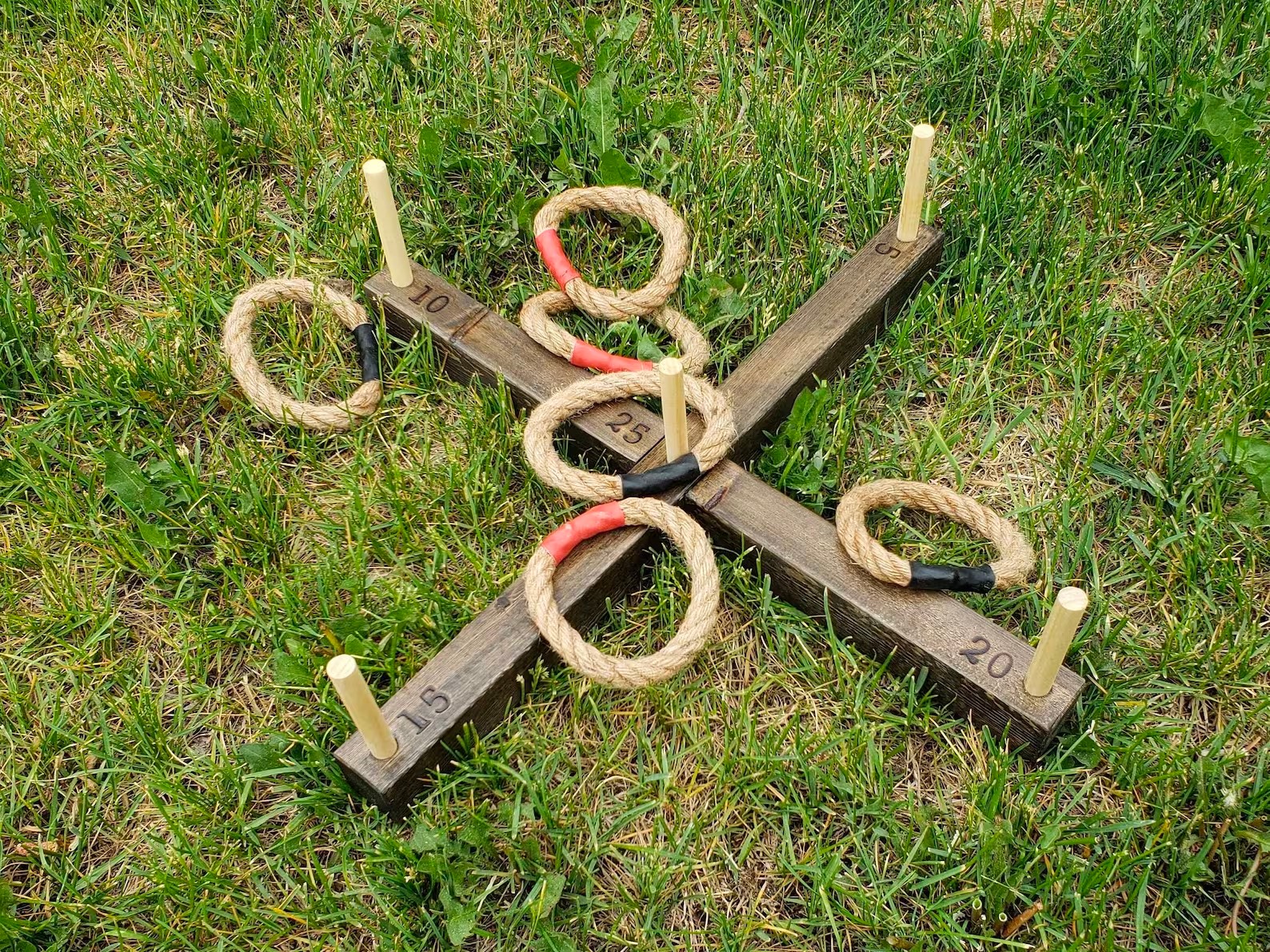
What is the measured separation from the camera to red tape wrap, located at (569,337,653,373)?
2445 mm

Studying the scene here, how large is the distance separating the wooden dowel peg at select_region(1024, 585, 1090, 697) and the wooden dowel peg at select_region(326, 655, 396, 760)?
1023mm

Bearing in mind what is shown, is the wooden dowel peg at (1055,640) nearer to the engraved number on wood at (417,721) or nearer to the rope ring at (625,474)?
the rope ring at (625,474)

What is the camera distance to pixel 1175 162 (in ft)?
9.57

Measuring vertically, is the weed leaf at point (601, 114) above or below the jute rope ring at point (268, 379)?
above

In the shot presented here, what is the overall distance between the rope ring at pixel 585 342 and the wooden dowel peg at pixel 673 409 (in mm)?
204

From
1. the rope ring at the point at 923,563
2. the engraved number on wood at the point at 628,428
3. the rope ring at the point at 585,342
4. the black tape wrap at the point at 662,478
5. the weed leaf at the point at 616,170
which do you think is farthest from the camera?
the weed leaf at the point at 616,170

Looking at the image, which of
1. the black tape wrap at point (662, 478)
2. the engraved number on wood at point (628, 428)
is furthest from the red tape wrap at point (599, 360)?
the black tape wrap at point (662, 478)

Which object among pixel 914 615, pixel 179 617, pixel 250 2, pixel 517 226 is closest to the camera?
pixel 914 615

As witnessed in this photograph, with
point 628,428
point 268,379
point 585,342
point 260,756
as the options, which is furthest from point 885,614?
point 268,379

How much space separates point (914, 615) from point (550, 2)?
7.04ft

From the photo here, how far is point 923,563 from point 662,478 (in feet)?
1.62

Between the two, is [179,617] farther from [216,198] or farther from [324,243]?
[216,198]

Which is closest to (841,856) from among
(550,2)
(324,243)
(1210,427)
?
(1210,427)

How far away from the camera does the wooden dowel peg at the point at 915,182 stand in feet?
7.98
